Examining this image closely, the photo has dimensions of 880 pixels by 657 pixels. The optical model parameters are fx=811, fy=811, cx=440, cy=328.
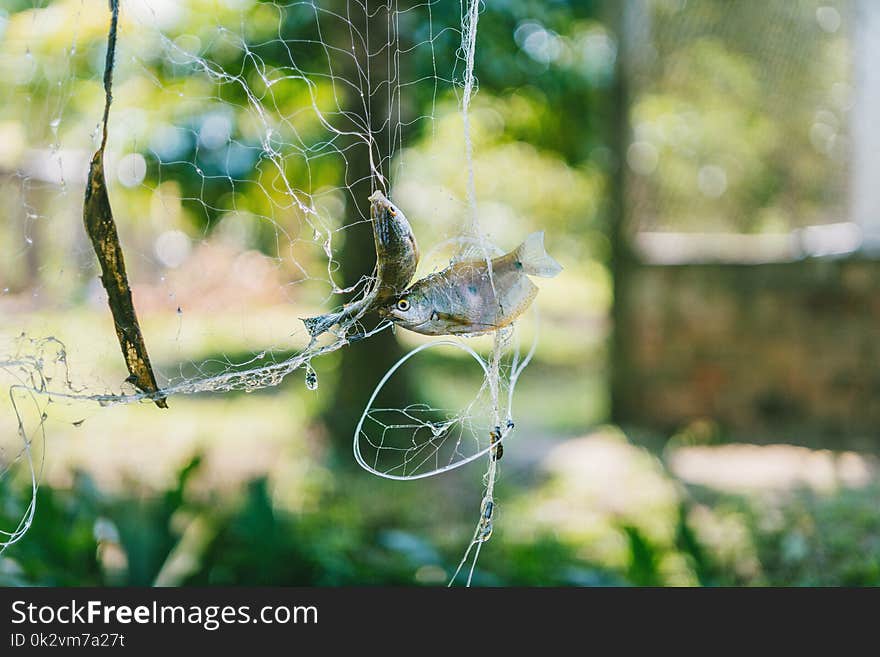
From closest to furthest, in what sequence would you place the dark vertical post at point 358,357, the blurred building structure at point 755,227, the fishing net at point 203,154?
the fishing net at point 203,154 < the dark vertical post at point 358,357 < the blurred building structure at point 755,227

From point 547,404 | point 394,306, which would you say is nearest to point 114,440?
point 547,404

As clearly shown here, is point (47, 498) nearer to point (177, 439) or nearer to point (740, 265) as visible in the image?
point (177, 439)

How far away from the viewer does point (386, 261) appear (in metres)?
0.80

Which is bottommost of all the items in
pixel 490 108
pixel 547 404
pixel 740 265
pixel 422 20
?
pixel 547 404

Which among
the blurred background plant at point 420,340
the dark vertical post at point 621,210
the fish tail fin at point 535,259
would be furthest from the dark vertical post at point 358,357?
the fish tail fin at point 535,259

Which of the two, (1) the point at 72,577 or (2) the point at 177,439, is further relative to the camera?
(2) the point at 177,439

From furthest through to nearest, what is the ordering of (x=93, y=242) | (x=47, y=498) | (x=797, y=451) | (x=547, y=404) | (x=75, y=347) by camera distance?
1. (x=547, y=404)
2. (x=797, y=451)
3. (x=47, y=498)
4. (x=75, y=347)
5. (x=93, y=242)

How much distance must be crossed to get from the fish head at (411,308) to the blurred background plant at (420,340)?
105cm

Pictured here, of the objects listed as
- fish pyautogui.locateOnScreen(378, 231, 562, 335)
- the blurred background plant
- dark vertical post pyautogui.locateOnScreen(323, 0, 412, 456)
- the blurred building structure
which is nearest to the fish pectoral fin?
fish pyautogui.locateOnScreen(378, 231, 562, 335)

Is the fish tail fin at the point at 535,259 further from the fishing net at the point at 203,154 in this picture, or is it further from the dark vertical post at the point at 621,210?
the dark vertical post at the point at 621,210

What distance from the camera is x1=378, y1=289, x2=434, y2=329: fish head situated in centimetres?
80

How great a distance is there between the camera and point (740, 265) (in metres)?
3.93

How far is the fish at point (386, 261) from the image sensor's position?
0.79m

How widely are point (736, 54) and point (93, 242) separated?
13.1 feet
